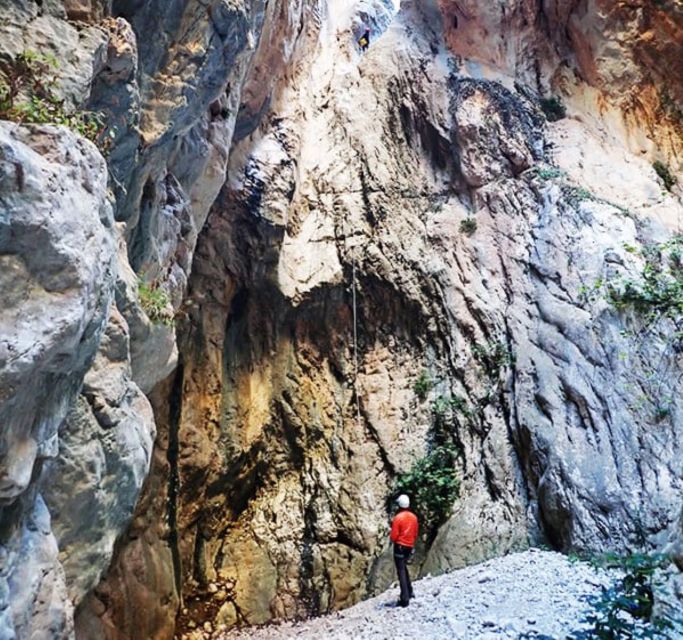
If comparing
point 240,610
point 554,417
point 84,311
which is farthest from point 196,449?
point 84,311

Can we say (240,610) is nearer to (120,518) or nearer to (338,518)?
(338,518)

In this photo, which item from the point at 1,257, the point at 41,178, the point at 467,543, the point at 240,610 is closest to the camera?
the point at 1,257

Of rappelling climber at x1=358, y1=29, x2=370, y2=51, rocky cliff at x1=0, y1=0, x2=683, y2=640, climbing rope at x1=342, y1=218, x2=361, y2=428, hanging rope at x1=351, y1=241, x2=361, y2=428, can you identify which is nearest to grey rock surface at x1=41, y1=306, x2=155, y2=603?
rocky cliff at x1=0, y1=0, x2=683, y2=640

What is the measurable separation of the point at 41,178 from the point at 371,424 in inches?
324

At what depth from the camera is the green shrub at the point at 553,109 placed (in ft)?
45.9

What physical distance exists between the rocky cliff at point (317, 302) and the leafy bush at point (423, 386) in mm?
157

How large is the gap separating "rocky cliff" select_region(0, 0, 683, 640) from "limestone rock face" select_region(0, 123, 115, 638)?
0.9 inches

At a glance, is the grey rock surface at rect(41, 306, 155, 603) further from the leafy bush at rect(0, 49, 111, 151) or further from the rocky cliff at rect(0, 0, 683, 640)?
the leafy bush at rect(0, 49, 111, 151)

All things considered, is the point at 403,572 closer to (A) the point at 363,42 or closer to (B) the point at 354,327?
(B) the point at 354,327

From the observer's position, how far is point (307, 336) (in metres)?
12.1

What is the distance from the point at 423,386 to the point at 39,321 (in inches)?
323

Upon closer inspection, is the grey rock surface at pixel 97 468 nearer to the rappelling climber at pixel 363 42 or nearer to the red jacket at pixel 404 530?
the red jacket at pixel 404 530

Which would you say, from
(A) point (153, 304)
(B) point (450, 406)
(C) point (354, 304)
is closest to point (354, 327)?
(C) point (354, 304)

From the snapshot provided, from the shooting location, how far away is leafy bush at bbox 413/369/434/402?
1074cm
